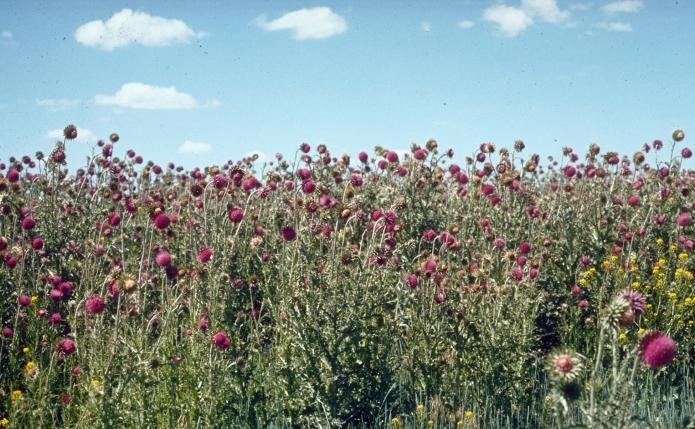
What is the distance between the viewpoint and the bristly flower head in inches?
→ 98.9

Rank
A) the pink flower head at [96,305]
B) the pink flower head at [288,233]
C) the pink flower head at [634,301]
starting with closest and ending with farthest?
the pink flower head at [634,301], the pink flower head at [96,305], the pink flower head at [288,233]

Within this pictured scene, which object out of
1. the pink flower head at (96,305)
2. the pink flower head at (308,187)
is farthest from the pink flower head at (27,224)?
the pink flower head at (308,187)

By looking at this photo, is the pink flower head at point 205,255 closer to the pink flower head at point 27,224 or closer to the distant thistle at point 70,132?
the pink flower head at point 27,224

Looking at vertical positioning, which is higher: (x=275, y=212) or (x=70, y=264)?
(x=275, y=212)

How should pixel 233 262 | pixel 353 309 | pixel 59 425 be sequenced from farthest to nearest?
pixel 233 262 → pixel 59 425 → pixel 353 309

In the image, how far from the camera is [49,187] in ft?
23.3

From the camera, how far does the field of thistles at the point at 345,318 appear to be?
3660 mm

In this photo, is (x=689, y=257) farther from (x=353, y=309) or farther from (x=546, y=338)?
(x=353, y=309)

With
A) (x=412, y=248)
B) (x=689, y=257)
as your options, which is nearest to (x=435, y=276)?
(x=412, y=248)

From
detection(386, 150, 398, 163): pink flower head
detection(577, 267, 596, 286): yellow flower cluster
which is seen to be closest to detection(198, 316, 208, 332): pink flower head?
detection(386, 150, 398, 163): pink flower head

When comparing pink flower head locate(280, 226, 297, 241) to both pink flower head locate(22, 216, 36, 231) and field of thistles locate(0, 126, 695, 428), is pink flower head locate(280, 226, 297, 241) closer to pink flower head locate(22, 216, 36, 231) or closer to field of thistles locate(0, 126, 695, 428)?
field of thistles locate(0, 126, 695, 428)

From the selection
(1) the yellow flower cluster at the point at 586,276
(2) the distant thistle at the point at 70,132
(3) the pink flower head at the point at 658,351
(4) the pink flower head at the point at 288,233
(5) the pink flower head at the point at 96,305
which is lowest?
(1) the yellow flower cluster at the point at 586,276

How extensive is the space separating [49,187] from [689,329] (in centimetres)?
604

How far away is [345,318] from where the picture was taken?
387cm
